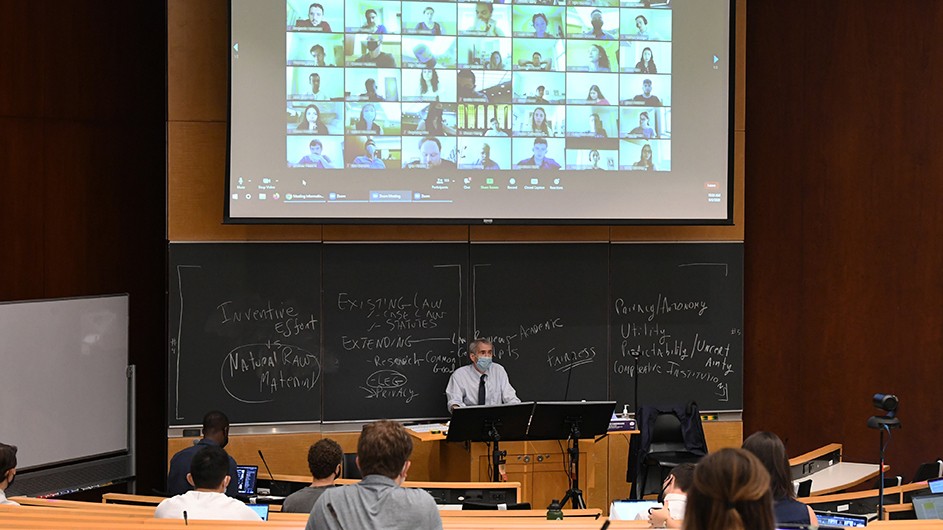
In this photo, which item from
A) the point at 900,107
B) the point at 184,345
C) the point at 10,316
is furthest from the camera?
the point at 900,107

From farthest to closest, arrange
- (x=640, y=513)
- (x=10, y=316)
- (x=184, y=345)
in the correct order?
1. (x=184, y=345)
2. (x=10, y=316)
3. (x=640, y=513)

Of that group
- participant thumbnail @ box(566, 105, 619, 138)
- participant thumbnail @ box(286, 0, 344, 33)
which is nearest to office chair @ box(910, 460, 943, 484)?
participant thumbnail @ box(566, 105, 619, 138)

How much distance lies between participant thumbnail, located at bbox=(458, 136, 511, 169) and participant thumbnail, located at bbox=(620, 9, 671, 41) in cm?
111

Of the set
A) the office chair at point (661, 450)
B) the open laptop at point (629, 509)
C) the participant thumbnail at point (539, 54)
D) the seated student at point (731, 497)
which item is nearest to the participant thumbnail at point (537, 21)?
the participant thumbnail at point (539, 54)

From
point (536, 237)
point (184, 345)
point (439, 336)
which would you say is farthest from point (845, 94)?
point (184, 345)

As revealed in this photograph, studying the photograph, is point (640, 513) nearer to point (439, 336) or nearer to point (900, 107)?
point (439, 336)

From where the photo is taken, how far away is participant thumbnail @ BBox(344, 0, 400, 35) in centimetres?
714

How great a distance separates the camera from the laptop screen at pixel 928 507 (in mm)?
4625

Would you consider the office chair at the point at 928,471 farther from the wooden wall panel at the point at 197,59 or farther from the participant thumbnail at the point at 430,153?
the wooden wall panel at the point at 197,59

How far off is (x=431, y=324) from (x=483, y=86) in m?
1.63

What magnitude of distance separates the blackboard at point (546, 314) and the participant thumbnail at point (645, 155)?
626 millimetres

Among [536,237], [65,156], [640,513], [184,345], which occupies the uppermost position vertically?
[65,156]

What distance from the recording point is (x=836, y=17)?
8.09 metres

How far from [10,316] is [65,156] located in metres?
1.38
